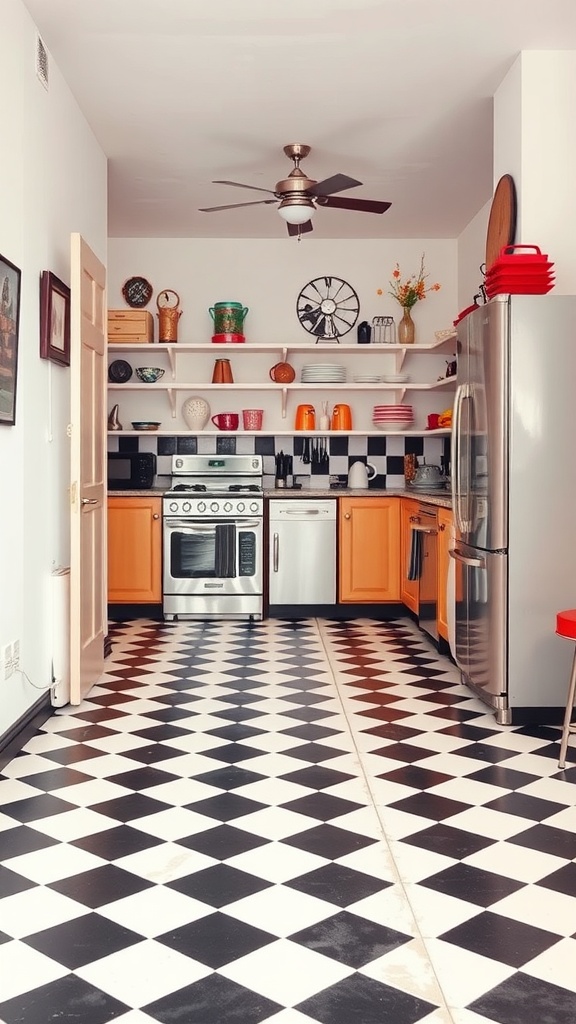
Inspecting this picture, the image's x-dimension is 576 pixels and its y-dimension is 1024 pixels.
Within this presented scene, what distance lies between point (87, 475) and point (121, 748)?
1.34 meters

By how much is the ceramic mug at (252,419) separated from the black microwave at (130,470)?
757 mm

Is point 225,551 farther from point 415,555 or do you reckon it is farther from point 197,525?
point 415,555

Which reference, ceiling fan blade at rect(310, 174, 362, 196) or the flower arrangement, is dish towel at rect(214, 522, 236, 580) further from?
ceiling fan blade at rect(310, 174, 362, 196)

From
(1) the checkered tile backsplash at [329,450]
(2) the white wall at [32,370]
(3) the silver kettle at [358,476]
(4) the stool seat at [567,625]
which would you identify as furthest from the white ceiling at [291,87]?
(4) the stool seat at [567,625]

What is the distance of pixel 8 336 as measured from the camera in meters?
3.34

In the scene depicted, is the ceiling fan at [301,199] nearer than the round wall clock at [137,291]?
Yes

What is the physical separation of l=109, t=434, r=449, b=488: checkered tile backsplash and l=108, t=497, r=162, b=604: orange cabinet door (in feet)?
2.54

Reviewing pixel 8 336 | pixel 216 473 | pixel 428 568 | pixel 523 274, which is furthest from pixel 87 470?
pixel 216 473

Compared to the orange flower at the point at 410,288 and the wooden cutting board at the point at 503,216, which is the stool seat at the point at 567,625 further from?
the orange flower at the point at 410,288

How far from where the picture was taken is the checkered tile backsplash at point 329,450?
7.23 meters

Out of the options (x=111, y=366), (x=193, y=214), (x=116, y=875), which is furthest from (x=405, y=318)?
(x=116, y=875)

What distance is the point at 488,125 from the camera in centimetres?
492

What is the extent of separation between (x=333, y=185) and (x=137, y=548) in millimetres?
2941

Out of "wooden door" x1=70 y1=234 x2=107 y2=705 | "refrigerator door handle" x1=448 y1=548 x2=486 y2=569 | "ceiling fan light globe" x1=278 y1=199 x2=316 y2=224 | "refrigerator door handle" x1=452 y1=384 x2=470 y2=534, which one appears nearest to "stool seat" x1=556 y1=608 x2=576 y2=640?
"refrigerator door handle" x1=448 y1=548 x2=486 y2=569
